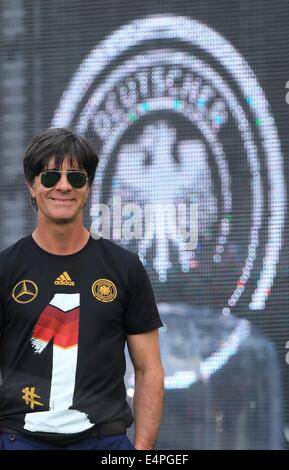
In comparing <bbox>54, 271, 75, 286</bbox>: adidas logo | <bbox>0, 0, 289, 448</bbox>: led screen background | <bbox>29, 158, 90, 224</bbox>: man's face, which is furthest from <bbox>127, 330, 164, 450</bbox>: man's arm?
<bbox>0, 0, 289, 448</bbox>: led screen background

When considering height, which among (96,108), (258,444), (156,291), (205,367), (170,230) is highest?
(96,108)

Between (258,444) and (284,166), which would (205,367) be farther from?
(284,166)

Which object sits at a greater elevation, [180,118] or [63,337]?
[180,118]

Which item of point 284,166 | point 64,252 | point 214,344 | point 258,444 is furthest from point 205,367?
point 64,252

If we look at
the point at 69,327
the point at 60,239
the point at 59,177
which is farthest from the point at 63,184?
the point at 69,327

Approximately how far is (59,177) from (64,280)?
28 cm

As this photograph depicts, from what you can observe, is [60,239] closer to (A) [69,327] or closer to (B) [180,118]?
(A) [69,327]

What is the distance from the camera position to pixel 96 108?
5.01 metres

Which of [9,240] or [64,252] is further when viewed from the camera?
[9,240]

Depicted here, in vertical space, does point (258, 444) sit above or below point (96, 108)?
below

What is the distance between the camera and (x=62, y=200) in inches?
108
